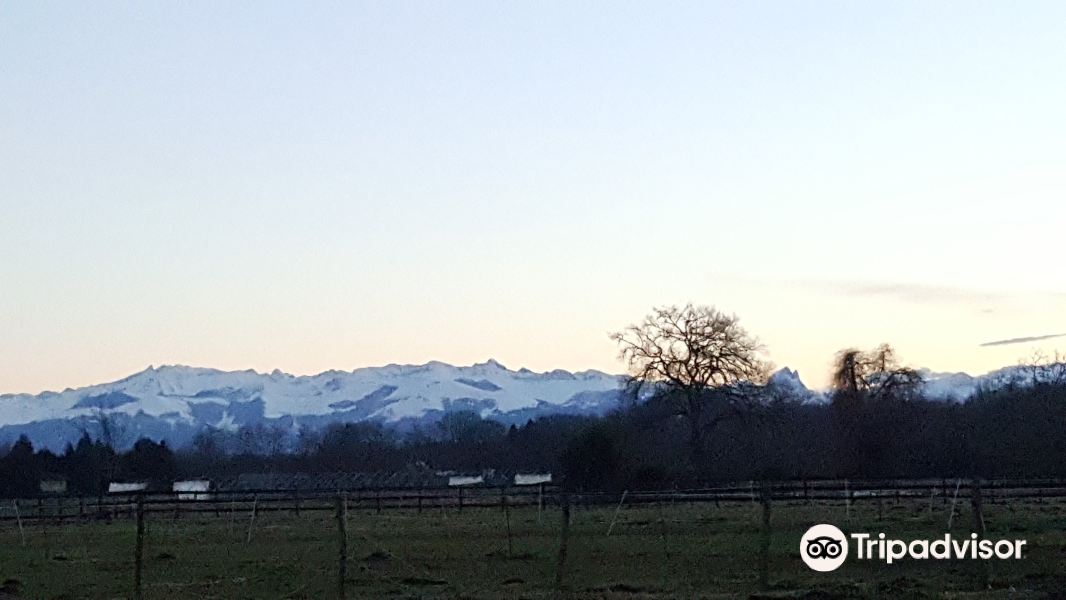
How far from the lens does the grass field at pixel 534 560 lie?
20156 millimetres

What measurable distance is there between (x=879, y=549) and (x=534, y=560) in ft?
22.0

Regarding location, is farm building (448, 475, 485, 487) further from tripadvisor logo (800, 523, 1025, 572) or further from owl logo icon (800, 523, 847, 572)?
owl logo icon (800, 523, 847, 572)

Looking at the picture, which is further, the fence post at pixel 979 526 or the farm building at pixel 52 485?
the farm building at pixel 52 485

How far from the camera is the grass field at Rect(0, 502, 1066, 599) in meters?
20.2

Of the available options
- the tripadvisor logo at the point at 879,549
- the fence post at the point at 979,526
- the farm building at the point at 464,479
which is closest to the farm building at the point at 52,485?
the farm building at the point at 464,479

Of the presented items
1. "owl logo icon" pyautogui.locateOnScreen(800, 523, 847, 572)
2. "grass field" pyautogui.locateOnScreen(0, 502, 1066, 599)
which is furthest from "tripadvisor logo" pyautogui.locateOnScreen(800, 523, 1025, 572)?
"grass field" pyautogui.locateOnScreen(0, 502, 1066, 599)

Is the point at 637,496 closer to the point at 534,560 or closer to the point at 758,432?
the point at 534,560

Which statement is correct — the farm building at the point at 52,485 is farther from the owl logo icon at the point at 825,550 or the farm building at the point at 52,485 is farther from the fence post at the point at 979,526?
the fence post at the point at 979,526

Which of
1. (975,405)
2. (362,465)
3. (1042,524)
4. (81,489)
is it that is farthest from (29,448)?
(1042,524)

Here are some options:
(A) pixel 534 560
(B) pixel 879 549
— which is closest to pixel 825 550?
(B) pixel 879 549

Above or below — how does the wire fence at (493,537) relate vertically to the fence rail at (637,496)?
below

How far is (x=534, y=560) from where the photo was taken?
85.1 ft

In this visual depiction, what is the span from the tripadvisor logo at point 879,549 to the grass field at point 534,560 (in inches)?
11.6

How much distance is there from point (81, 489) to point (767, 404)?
42.2 m
